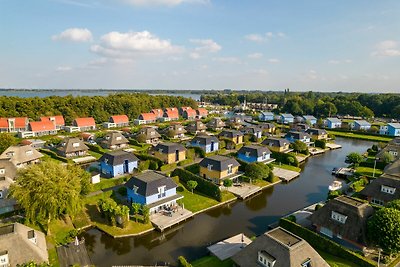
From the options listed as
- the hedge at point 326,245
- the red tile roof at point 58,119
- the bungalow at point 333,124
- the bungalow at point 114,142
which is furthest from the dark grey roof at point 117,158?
the bungalow at point 333,124

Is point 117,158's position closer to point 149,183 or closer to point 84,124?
point 149,183

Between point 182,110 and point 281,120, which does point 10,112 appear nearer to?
point 182,110

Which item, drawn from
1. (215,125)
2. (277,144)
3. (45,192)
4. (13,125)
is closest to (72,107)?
(13,125)

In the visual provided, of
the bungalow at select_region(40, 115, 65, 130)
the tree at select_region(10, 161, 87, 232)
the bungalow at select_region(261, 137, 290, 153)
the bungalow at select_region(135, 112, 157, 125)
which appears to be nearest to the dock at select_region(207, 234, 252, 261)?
the tree at select_region(10, 161, 87, 232)

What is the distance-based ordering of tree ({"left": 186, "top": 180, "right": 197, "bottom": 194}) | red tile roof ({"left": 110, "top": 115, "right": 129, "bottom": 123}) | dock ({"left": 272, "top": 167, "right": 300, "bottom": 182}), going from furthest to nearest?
red tile roof ({"left": 110, "top": 115, "right": 129, "bottom": 123}) < dock ({"left": 272, "top": 167, "right": 300, "bottom": 182}) < tree ({"left": 186, "top": 180, "right": 197, "bottom": 194})

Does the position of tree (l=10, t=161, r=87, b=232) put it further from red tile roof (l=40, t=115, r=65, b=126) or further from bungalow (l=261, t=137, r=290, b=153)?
red tile roof (l=40, t=115, r=65, b=126)
